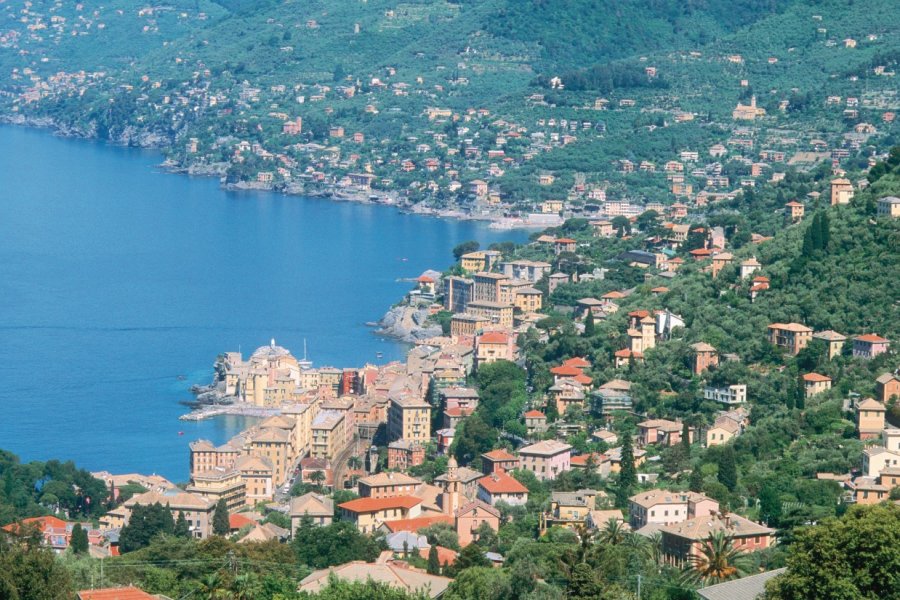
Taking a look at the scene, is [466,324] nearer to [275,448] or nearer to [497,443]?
[275,448]

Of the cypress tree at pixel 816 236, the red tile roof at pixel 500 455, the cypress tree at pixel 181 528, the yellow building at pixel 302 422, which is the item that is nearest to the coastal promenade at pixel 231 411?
the yellow building at pixel 302 422

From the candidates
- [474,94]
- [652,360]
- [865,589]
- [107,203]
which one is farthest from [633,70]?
[865,589]

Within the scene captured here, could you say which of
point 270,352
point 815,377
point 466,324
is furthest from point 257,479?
point 466,324

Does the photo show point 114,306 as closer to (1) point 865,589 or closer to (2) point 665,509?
(2) point 665,509

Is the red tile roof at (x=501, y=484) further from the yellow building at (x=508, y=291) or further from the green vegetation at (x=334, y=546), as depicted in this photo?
the yellow building at (x=508, y=291)

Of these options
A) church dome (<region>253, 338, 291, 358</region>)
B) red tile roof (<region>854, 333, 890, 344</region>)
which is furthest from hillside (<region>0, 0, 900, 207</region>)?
red tile roof (<region>854, 333, 890, 344</region>)

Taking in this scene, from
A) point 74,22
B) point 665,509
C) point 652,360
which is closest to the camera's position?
point 665,509
